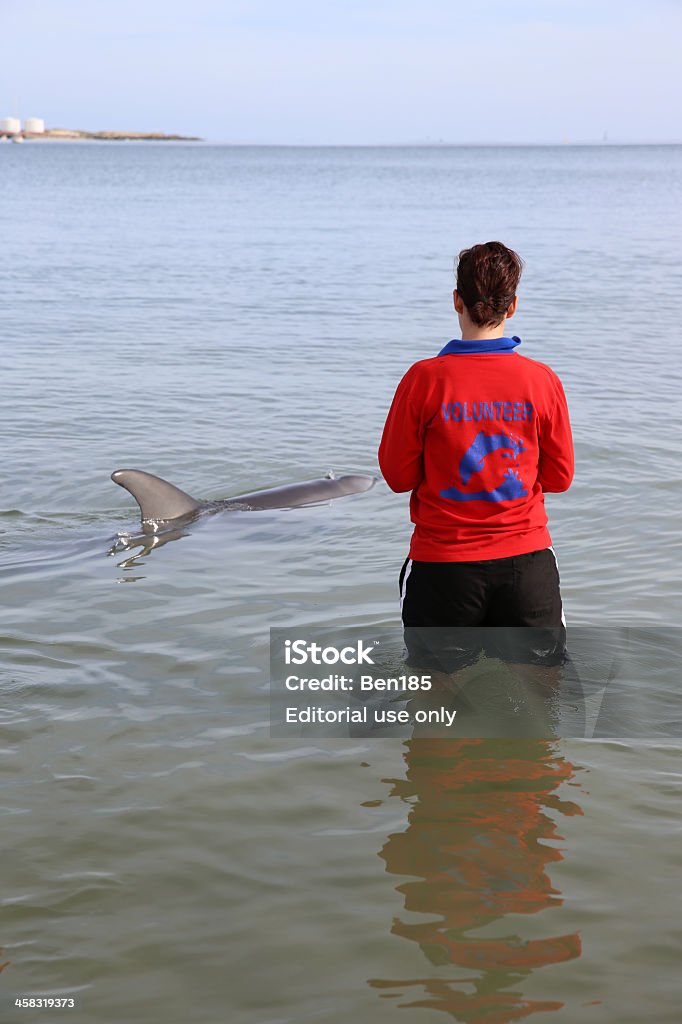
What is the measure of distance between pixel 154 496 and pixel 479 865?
535 cm

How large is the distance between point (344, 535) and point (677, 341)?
11184 mm

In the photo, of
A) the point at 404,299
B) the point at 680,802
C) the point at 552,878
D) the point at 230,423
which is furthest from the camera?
the point at 404,299

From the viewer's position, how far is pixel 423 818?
4.55 m

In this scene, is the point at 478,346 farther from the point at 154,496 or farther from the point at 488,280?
the point at 154,496

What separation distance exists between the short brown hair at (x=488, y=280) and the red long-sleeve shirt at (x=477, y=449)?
12cm

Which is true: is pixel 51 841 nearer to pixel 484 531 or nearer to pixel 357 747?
pixel 357 747

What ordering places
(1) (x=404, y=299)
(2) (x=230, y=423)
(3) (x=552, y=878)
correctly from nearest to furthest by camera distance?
(3) (x=552, y=878), (2) (x=230, y=423), (1) (x=404, y=299)

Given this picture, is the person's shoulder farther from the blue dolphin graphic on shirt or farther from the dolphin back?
the dolphin back

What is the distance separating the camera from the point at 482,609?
14.9 ft

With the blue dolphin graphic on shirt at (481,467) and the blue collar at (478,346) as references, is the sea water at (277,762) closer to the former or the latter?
the blue dolphin graphic on shirt at (481,467)

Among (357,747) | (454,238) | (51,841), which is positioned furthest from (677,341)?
(454,238)
